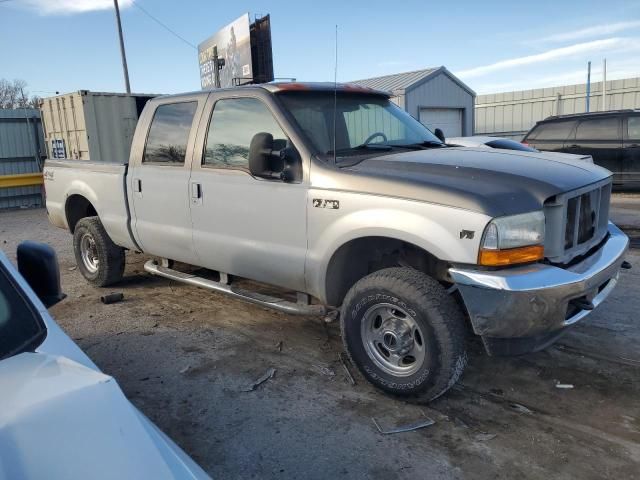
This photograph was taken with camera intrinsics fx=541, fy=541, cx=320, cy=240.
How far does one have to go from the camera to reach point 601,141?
11.5 metres

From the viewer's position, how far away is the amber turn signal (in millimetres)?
2953

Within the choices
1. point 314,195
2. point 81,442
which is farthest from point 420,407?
point 81,442

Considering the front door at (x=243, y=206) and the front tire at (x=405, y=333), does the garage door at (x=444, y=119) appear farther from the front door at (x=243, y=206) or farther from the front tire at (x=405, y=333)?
the front tire at (x=405, y=333)

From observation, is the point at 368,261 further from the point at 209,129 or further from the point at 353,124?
the point at 209,129

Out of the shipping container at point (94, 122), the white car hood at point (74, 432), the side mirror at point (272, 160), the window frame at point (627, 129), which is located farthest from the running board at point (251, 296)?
the window frame at point (627, 129)

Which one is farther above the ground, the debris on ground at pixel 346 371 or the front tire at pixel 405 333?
the front tire at pixel 405 333

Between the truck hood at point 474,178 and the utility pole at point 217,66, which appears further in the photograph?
the utility pole at point 217,66

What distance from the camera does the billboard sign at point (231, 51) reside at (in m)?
15.5

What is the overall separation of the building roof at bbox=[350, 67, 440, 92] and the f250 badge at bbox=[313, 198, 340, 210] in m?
19.0

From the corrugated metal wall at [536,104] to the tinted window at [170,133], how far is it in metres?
21.9

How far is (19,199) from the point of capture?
50.0 ft

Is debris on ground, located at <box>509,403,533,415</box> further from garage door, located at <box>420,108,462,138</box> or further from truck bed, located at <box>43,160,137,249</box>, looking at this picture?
garage door, located at <box>420,108,462,138</box>

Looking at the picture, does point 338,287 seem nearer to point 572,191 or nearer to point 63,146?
point 572,191

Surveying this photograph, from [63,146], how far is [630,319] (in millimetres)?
13129
